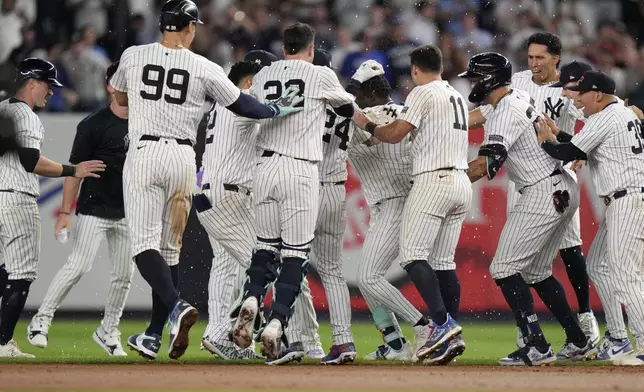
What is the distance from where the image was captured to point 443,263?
9508mm

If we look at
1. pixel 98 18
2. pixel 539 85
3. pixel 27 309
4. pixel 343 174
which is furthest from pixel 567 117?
pixel 98 18

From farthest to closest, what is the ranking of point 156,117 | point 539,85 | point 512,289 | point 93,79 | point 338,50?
1. point 338,50
2. point 93,79
3. point 539,85
4. point 512,289
5. point 156,117

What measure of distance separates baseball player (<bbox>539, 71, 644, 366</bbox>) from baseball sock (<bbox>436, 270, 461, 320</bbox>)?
3.77ft

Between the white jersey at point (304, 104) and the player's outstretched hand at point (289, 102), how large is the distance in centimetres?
4

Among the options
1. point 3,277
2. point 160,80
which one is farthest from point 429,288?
point 3,277

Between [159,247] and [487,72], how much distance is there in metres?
2.72

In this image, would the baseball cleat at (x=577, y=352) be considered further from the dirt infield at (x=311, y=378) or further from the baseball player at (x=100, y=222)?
the baseball player at (x=100, y=222)

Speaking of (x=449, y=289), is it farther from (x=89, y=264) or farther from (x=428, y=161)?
(x=89, y=264)

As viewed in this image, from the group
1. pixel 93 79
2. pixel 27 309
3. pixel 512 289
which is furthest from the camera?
pixel 93 79

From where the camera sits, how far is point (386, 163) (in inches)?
378

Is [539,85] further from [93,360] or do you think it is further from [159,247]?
[93,360]

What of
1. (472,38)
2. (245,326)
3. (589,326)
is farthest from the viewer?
(472,38)

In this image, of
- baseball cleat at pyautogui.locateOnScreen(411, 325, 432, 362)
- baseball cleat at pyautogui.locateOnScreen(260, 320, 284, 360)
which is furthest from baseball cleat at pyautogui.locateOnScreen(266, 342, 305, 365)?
baseball cleat at pyautogui.locateOnScreen(411, 325, 432, 362)

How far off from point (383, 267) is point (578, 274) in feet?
5.73
